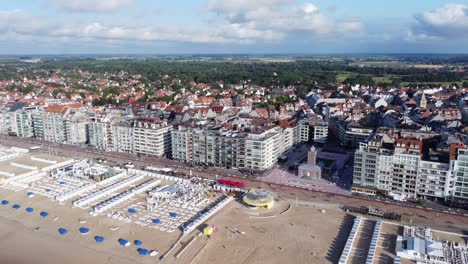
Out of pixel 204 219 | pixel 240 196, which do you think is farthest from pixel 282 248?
pixel 240 196

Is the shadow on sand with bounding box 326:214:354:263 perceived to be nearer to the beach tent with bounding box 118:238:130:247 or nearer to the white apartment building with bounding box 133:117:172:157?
the beach tent with bounding box 118:238:130:247

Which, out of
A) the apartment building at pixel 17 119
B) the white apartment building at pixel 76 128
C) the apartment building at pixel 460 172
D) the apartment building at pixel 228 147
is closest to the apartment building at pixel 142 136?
the apartment building at pixel 228 147

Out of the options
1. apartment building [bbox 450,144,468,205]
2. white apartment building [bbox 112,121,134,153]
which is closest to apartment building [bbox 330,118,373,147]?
apartment building [bbox 450,144,468,205]

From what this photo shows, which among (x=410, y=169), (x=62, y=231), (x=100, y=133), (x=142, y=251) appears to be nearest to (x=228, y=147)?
(x=410, y=169)

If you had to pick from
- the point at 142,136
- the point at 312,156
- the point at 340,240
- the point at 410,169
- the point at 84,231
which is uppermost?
the point at 142,136

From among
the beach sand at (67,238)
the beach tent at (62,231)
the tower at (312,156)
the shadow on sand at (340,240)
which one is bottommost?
the shadow on sand at (340,240)

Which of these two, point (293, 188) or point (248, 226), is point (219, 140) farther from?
point (248, 226)

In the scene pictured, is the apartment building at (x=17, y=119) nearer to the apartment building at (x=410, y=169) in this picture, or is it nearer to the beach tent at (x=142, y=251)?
the beach tent at (x=142, y=251)

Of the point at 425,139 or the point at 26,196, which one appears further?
the point at 425,139

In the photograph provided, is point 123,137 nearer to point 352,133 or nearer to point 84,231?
point 84,231

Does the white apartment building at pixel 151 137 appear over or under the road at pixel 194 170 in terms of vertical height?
over

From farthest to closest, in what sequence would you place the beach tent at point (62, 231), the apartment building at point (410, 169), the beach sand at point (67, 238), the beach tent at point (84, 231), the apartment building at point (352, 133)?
the apartment building at point (352, 133)
the apartment building at point (410, 169)
the beach tent at point (84, 231)
the beach tent at point (62, 231)
the beach sand at point (67, 238)
